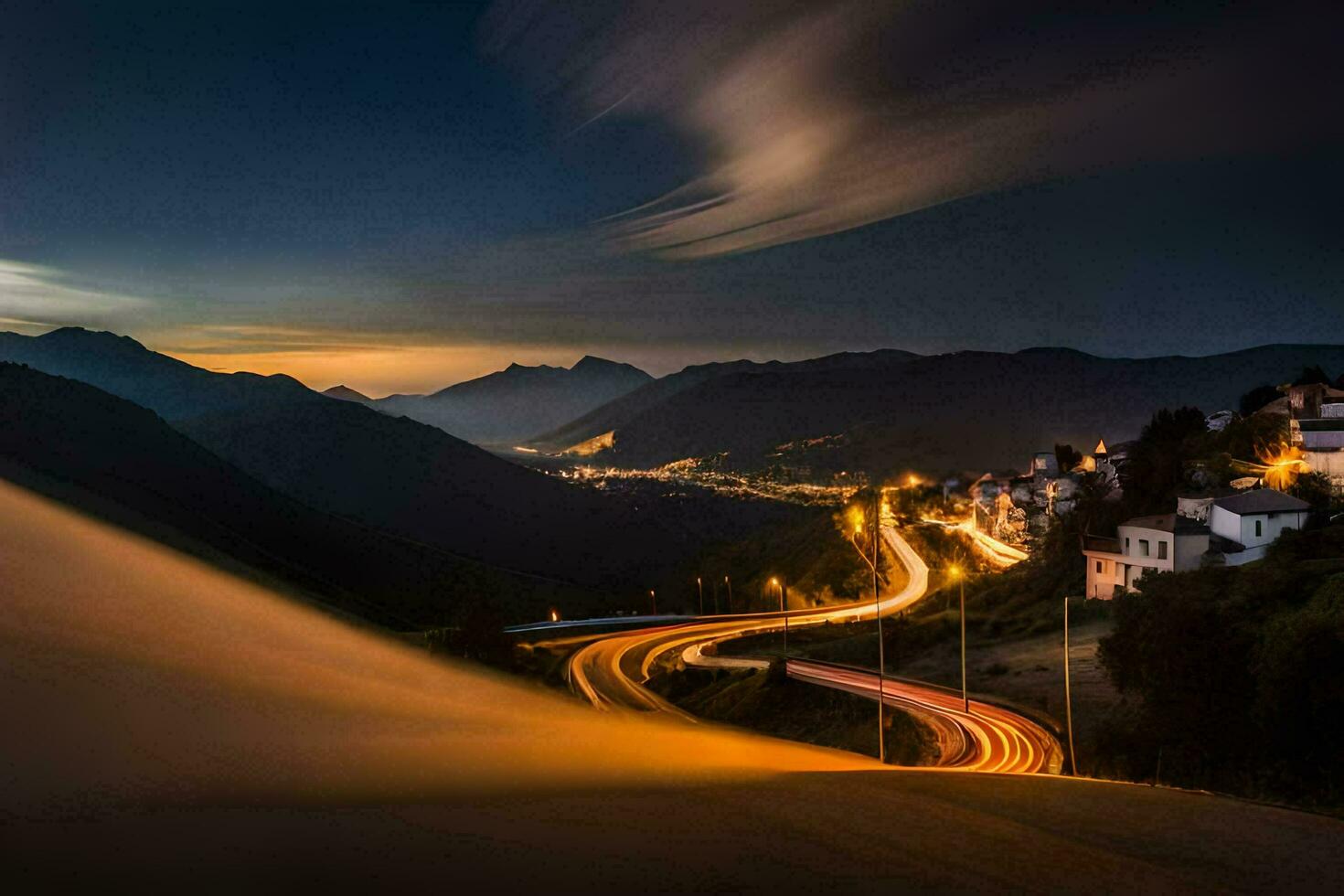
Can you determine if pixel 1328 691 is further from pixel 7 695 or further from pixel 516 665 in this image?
pixel 516 665

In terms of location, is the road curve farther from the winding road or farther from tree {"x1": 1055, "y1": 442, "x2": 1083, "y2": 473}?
tree {"x1": 1055, "y1": 442, "x2": 1083, "y2": 473}

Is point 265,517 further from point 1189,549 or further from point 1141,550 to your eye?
point 1189,549

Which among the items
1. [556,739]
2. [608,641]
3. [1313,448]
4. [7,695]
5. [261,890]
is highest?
[1313,448]

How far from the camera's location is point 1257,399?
77750 mm

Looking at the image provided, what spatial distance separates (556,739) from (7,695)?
9.59 ft

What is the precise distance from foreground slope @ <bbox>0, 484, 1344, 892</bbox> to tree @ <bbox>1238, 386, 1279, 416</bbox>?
279 ft

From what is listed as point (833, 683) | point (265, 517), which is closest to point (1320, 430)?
point (833, 683)

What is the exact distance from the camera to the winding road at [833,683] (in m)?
29.9

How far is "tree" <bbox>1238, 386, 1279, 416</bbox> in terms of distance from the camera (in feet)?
250

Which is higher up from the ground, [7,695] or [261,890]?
[7,695]

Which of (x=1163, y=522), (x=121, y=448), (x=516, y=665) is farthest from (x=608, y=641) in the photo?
(x=121, y=448)

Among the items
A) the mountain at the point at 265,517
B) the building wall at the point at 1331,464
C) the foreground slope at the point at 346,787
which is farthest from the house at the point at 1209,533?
the mountain at the point at 265,517

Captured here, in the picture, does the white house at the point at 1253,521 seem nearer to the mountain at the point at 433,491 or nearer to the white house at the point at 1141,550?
the white house at the point at 1141,550

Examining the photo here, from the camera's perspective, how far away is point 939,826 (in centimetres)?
477
